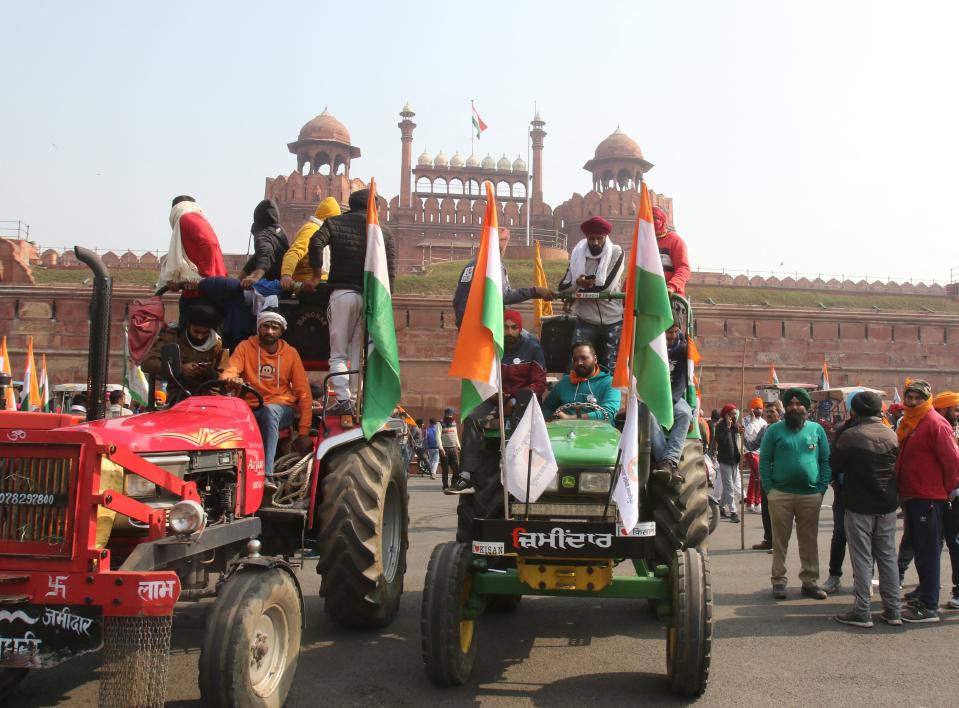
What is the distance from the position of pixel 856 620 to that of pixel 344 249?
4805mm

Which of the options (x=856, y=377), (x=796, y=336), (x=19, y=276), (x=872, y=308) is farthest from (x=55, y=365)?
(x=872, y=308)

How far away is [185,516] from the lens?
13.1ft

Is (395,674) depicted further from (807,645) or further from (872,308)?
(872,308)

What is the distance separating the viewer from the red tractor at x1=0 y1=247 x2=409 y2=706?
3656mm

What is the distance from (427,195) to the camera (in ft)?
220

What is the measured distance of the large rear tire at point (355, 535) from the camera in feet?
18.2

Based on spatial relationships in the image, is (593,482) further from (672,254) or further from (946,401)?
(946,401)

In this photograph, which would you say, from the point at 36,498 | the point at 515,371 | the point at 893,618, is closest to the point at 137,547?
the point at 36,498

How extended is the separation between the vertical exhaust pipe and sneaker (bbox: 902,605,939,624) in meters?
5.95

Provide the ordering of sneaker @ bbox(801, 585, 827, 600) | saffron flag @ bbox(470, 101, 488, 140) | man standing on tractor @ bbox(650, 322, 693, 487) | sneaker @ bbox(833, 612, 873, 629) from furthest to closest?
1. saffron flag @ bbox(470, 101, 488, 140)
2. sneaker @ bbox(801, 585, 827, 600)
3. sneaker @ bbox(833, 612, 873, 629)
4. man standing on tractor @ bbox(650, 322, 693, 487)

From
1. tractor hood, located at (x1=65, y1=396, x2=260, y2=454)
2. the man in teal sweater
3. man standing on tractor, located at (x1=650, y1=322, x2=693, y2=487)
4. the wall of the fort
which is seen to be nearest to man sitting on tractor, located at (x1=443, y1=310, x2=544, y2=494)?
man standing on tractor, located at (x1=650, y1=322, x2=693, y2=487)

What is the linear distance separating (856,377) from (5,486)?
38008 mm

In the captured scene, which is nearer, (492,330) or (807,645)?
(492,330)

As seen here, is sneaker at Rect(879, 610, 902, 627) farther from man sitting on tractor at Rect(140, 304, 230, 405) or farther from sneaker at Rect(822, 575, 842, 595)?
man sitting on tractor at Rect(140, 304, 230, 405)
